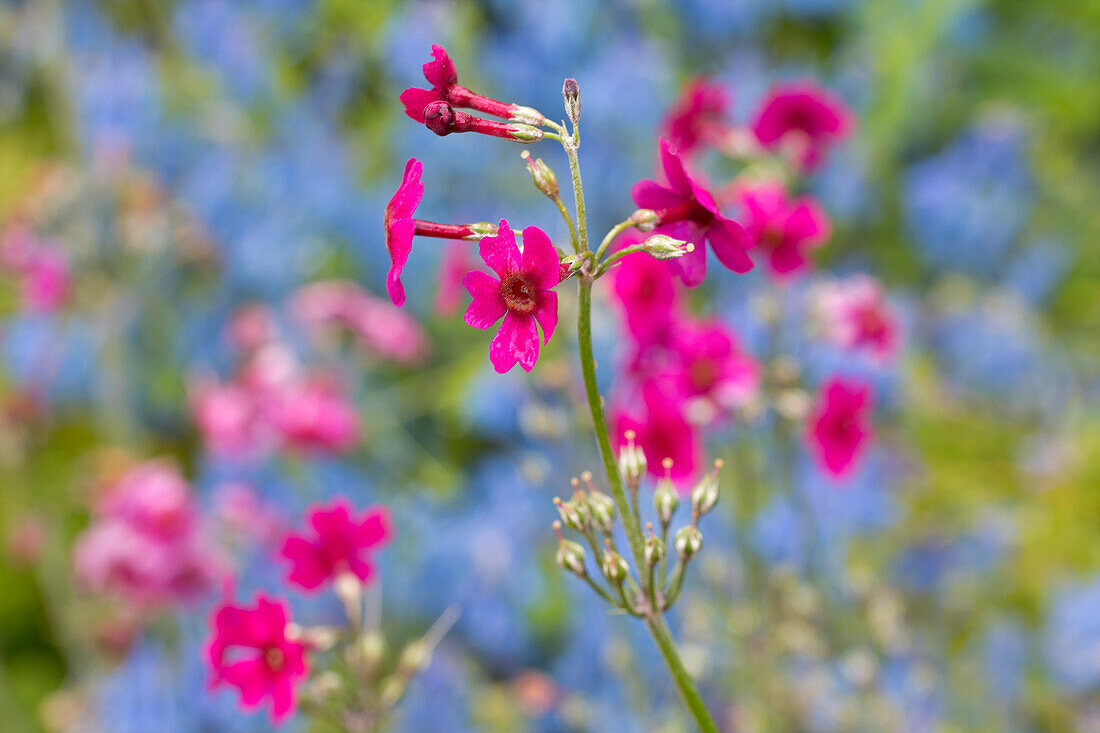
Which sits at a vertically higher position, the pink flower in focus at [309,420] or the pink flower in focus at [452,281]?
the pink flower in focus at [452,281]

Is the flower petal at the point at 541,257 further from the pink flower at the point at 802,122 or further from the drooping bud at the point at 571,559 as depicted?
the pink flower at the point at 802,122

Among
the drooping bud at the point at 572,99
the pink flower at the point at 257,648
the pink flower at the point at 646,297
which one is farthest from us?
the pink flower at the point at 646,297

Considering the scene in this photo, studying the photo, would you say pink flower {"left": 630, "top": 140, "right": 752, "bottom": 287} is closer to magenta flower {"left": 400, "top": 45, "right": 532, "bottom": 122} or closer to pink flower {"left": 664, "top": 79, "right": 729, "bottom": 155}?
magenta flower {"left": 400, "top": 45, "right": 532, "bottom": 122}

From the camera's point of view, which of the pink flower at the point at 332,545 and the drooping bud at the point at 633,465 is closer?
the drooping bud at the point at 633,465

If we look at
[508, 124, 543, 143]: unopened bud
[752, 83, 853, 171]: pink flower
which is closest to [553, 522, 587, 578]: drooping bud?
[508, 124, 543, 143]: unopened bud

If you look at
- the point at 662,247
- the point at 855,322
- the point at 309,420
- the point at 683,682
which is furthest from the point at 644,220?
the point at 309,420

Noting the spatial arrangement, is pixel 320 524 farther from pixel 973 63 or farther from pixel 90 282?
pixel 973 63

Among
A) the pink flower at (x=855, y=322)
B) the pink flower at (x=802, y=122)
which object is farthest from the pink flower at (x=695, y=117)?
the pink flower at (x=855, y=322)
